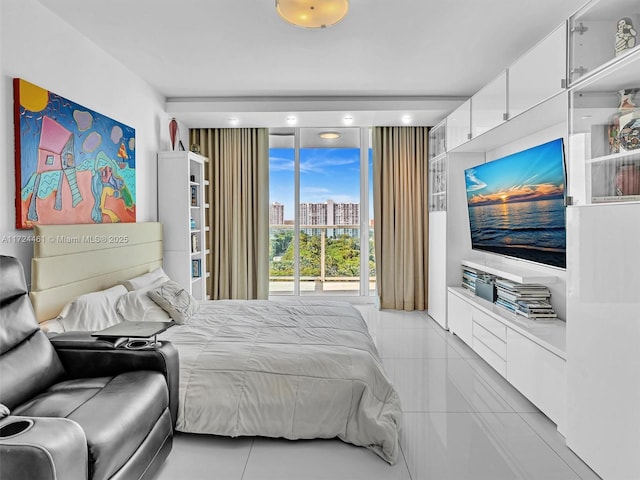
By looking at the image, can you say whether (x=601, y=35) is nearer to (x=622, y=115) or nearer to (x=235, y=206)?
(x=622, y=115)

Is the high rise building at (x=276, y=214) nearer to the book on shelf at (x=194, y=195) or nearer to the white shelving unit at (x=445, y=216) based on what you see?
the book on shelf at (x=194, y=195)

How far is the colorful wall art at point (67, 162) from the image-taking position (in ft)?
8.45

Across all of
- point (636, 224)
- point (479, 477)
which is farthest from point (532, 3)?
point (479, 477)

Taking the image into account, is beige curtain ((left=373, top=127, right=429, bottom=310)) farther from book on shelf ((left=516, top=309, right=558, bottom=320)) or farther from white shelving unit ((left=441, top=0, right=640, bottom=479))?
white shelving unit ((left=441, top=0, right=640, bottom=479))

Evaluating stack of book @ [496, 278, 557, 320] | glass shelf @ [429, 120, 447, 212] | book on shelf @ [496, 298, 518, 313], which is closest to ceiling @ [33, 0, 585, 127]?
glass shelf @ [429, 120, 447, 212]

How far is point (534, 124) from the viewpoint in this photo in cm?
319

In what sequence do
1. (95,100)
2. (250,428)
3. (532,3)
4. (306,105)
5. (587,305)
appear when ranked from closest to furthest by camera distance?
(587,305), (250,428), (532,3), (95,100), (306,105)

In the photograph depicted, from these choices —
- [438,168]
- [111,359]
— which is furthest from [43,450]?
[438,168]

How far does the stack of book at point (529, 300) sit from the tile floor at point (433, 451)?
0.60 metres

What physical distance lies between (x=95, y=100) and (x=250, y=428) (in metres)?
2.87

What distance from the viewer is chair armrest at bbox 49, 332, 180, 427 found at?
212 centimetres

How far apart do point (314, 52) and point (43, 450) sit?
3287 mm

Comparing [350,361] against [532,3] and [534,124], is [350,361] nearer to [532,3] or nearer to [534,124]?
[534,124]

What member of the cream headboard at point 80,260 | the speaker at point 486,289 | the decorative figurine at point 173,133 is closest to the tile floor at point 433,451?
the speaker at point 486,289
